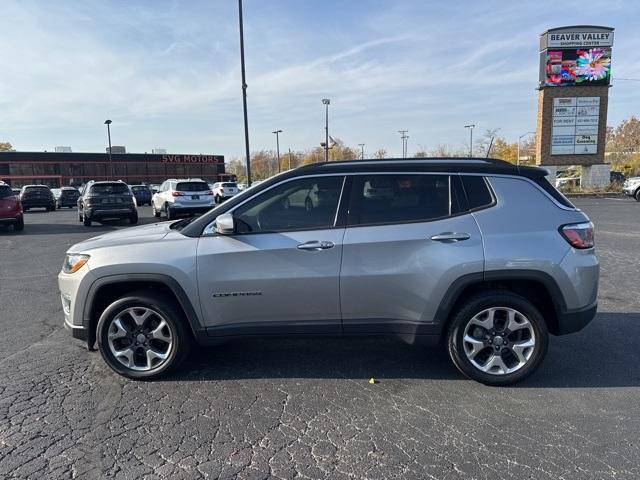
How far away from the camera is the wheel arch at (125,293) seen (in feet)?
12.3

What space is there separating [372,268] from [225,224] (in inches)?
47.7

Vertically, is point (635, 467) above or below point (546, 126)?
below

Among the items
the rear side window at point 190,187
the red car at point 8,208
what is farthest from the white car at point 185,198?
the red car at point 8,208

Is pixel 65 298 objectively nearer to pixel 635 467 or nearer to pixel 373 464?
pixel 373 464

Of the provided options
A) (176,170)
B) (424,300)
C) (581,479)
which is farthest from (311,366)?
(176,170)

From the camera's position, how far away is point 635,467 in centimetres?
266

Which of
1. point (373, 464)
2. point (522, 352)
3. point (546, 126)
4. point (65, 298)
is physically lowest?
point (373, 464)

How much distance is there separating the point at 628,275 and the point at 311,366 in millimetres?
5929

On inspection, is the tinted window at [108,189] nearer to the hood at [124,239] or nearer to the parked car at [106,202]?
the parked car at [106,202]

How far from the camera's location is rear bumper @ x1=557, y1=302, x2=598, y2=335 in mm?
3666

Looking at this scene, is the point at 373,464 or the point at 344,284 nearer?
the point at 373,464

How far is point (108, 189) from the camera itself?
1662 cm

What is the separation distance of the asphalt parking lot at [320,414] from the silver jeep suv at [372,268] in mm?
366

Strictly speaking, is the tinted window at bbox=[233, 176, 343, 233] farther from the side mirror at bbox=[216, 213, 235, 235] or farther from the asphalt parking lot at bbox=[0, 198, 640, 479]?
the asphalt parking lot at bbox=[0, 198, 640, 479]
